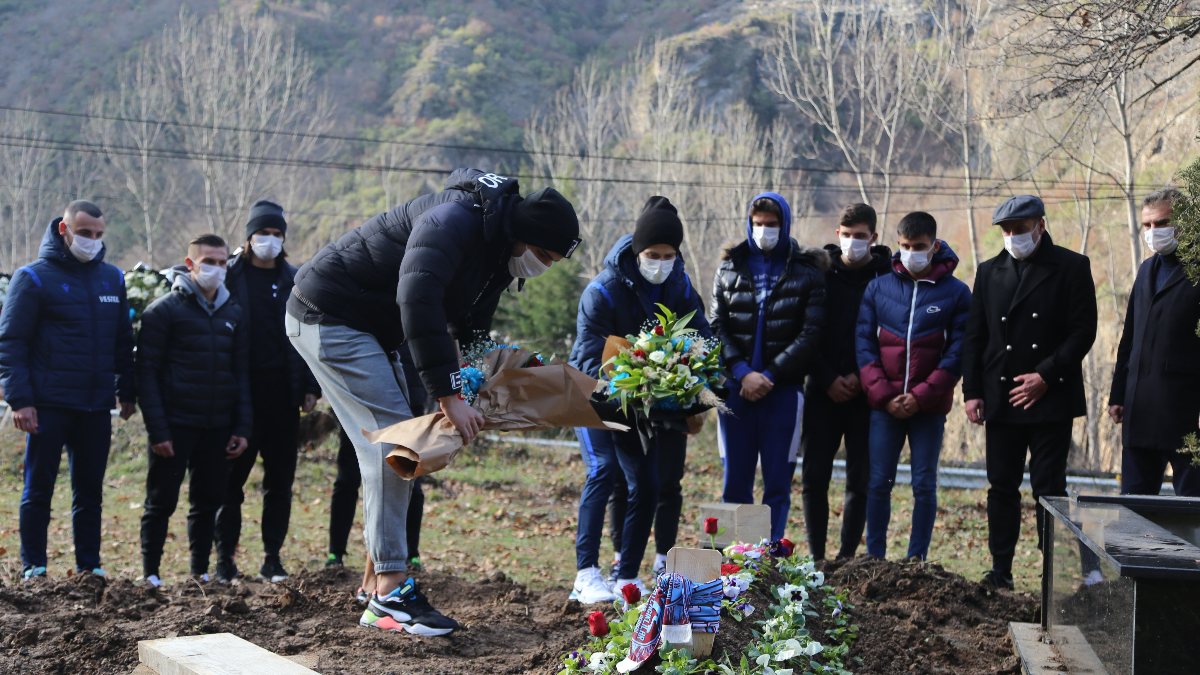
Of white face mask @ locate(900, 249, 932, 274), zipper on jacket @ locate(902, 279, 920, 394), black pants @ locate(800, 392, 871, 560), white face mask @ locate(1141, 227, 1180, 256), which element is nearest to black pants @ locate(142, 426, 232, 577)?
black pants @ locate(800, 392, 871, 560)

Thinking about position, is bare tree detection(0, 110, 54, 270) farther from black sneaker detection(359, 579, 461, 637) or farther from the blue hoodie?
black sneaker detection(359, 579, 461, 637)

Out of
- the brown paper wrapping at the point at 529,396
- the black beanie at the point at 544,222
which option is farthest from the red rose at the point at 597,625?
the black beanie at the point at 544,222

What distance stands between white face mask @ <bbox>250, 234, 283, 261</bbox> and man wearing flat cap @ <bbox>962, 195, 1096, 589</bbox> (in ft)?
14.6

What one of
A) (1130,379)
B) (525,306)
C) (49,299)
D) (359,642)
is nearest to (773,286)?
(1130,379)

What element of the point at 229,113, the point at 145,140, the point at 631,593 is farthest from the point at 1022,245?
A: the point at 145,140

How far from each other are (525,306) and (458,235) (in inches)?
853

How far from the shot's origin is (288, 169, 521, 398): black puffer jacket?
175 inches

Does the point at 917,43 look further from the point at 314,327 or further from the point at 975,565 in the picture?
the point at 314,327

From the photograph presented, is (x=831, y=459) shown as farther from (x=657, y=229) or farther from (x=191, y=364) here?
(x=191, y=364)

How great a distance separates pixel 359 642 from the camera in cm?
466

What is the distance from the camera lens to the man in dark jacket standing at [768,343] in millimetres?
6996

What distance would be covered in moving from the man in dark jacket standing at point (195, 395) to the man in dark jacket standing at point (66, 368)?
24 centimetres

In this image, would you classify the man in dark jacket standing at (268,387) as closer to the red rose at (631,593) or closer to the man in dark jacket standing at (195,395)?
the man in dark jacket standing at (195,395)

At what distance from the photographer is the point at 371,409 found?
4.90 m
